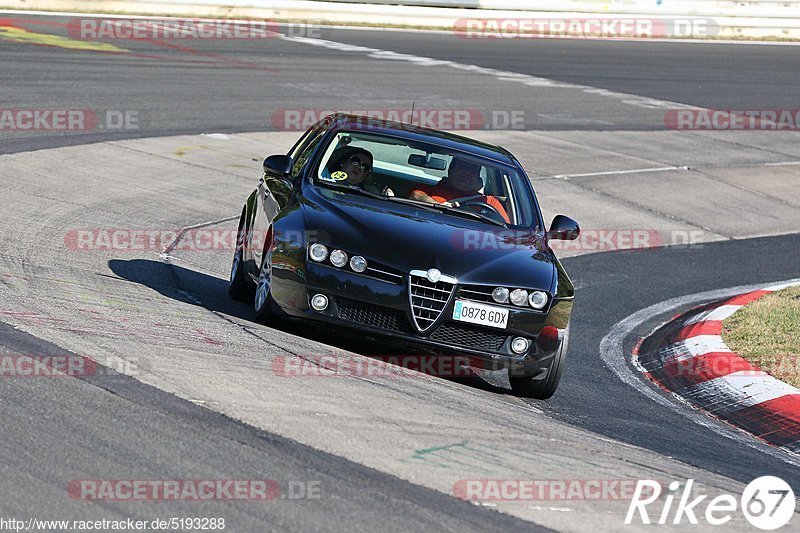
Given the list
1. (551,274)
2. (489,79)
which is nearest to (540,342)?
(551,274)

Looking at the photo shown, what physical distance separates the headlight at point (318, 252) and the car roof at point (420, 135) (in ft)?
5.99

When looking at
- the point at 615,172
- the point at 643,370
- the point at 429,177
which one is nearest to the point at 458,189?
the point at 429,177

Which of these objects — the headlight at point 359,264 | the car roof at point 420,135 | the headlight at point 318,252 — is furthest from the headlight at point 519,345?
the car roof at point 420,135

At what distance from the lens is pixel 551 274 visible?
778 cm

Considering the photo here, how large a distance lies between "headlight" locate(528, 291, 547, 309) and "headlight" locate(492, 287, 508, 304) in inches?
6.9

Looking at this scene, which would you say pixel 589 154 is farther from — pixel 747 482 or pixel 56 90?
pixel 747 482

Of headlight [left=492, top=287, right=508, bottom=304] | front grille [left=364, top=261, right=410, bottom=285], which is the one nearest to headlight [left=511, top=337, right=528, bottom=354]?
headlight [left=492, top=287, right=508, bottom=304]

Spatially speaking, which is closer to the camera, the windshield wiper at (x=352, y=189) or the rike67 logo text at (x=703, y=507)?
the rike67 logo text at (x=703, y=507)

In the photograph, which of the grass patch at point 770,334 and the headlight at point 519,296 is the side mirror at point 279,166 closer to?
the headlight at point 519,296

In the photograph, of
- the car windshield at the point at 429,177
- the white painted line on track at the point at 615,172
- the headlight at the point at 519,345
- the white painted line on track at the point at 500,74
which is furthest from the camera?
the white painted line on track at the point at 500,74

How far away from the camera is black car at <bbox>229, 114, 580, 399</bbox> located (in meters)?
7.33

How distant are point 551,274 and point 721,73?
2062cm

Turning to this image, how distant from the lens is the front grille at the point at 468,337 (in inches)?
290

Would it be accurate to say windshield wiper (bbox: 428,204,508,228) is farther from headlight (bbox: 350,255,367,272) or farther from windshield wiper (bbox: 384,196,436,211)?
headlight (bbox: 350,255,367,272)
